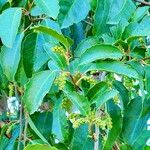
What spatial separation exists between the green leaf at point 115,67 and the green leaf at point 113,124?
145 millimetres

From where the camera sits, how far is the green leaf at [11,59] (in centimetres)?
92

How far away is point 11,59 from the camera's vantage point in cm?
93

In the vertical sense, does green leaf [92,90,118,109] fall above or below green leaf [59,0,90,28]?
below

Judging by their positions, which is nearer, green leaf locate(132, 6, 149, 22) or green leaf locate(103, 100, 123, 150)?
green leaf locate(103, 100, 123, 150)

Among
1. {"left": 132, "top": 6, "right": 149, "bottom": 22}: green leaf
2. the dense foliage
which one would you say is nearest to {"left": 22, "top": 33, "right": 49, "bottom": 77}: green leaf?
the dense foliage

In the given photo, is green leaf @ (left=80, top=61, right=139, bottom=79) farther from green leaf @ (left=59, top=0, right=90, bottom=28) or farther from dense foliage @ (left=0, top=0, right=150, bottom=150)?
green leaf @ (left=59, top=0, right=90, bottom=28)

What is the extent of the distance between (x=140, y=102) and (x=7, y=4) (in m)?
0.35

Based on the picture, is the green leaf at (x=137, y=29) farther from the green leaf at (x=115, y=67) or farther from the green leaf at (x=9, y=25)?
the green leaf at (x=9, y=25)

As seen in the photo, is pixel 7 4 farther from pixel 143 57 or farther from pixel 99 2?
pixel 143 57

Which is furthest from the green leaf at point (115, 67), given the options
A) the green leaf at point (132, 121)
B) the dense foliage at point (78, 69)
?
the green leaf at point (132, 121)

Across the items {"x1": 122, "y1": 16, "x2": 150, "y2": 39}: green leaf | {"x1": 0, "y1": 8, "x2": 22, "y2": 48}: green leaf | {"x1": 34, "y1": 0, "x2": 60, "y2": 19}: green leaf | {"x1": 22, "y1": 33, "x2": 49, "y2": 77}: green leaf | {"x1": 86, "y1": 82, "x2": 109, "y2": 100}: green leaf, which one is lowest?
{"x1": 86, "y1": 82, "x2": 109, "y2": 100}: green leaf

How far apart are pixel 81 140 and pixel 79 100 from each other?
6.0 inches

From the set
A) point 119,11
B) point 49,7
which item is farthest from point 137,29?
point 49,7

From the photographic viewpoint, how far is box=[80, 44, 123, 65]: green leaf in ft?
2.69
